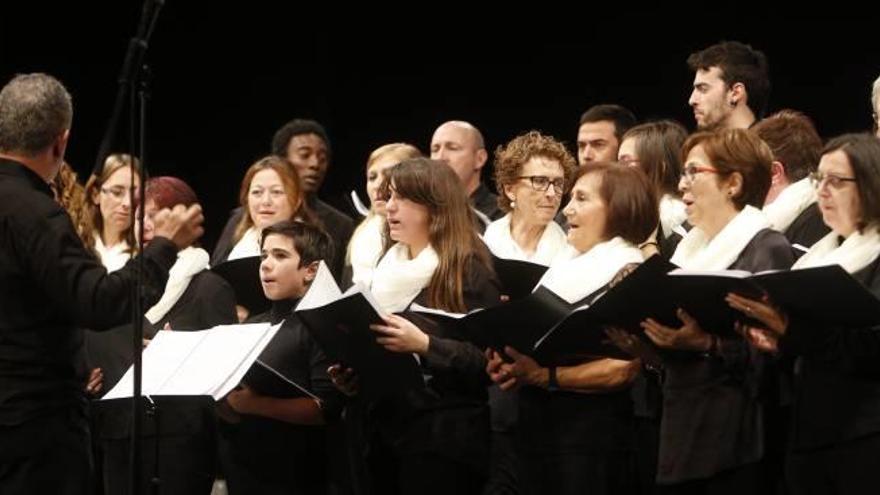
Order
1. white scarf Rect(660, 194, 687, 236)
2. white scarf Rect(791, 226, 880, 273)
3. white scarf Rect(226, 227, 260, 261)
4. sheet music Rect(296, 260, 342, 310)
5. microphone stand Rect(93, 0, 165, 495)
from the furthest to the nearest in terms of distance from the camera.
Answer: white scarf Rect(226, 227, 260, 261)
white scarf Rect(660, 194, 687, 236)
sheet music Rect(296, 260, 342, 310)
white scarf Rect(791, 226, 880, 273)
microphone stand Rect(93, 0, 165, 495)

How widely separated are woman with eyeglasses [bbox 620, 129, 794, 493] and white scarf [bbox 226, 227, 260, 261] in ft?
6.47

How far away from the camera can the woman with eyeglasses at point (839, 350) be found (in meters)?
3.51

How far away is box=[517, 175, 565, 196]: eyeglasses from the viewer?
4996 mm

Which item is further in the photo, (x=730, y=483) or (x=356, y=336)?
(x=356, y=336)

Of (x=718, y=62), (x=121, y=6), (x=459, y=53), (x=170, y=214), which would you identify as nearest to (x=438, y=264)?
(x=170, y=214)

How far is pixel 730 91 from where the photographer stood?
5.34 metres

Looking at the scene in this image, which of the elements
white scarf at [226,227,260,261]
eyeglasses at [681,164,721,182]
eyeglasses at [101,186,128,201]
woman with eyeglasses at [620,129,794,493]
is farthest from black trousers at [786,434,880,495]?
eyeglasses at [101,186,128,201]

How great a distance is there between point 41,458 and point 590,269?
1472mm

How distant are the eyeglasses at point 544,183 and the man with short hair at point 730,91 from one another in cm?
64

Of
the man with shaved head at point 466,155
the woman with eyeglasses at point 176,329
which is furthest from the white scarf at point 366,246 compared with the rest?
the man with shaved head at point 466,155

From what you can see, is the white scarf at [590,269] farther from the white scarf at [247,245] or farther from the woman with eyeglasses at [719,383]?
the white scarf at [247,245]

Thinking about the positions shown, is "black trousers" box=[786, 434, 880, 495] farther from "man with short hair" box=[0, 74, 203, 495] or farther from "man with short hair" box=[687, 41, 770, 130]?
"man with short hair" box=[687, 41, 770, 130]

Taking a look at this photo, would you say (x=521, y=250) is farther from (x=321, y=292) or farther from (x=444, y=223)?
(x=321, y=292)

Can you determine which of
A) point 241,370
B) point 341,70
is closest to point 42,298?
point 241,370
